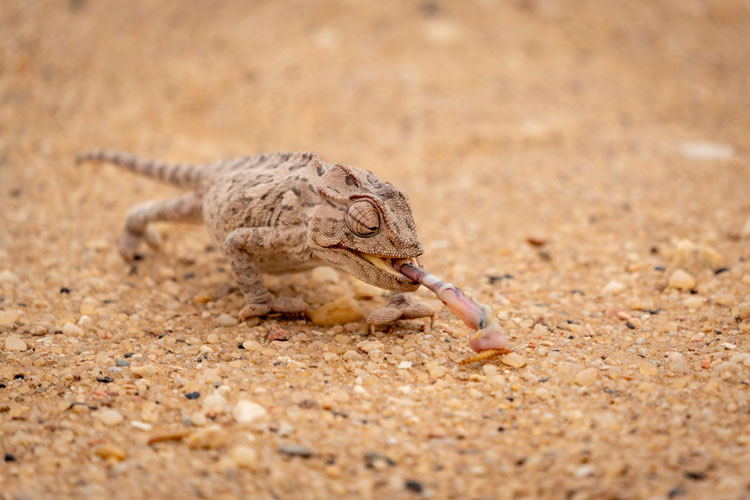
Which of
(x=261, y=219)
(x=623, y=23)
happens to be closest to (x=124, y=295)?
(x=261, y=219)

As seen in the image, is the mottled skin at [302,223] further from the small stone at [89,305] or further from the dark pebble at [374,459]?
the dark pebble at [374,459]

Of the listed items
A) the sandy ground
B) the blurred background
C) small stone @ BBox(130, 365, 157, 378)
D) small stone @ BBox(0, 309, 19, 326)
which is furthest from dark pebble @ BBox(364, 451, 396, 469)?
the blurred background

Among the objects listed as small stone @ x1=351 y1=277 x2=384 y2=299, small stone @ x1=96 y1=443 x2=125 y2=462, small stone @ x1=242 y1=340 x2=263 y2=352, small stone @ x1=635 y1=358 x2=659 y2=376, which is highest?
small stone @ x1=635 y1=358 x2=659 y2=376

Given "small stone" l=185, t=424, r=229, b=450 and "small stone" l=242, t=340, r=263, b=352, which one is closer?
"small stone" l=185, t=424, r=229, b=450

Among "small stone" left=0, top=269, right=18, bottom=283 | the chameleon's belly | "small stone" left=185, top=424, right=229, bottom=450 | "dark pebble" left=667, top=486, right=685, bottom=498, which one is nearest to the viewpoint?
"dark pebble" left=667, top=486, right=685, bottom=498

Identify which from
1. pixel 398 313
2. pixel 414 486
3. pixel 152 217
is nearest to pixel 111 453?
pixel 414 486

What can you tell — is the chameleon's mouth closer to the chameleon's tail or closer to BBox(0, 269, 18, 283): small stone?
the chameleon's tail
